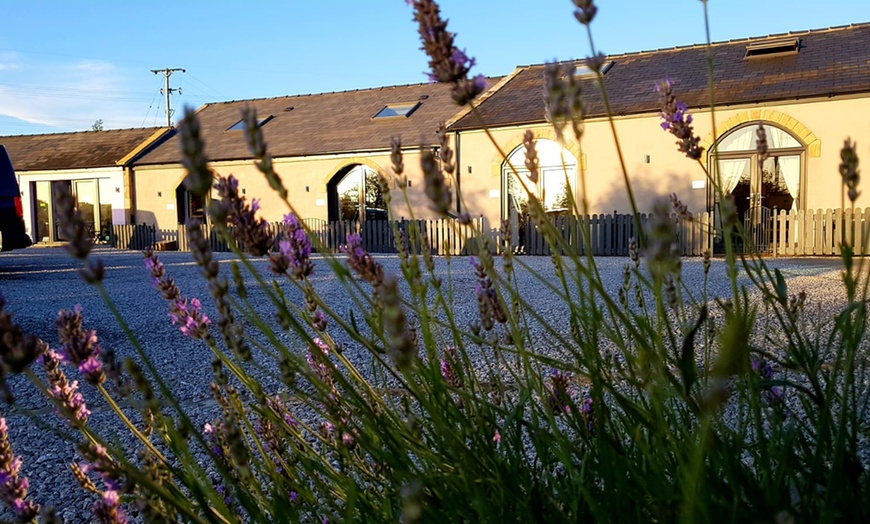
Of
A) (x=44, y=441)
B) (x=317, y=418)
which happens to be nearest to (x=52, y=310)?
(x=44, y=441)

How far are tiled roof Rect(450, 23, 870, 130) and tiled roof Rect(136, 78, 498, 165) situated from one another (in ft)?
7.63

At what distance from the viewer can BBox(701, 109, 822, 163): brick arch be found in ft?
44.9

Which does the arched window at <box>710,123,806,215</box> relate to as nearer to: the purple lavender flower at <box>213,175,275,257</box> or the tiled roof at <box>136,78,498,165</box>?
the tiled roof at <box>136,78,498,165</box>

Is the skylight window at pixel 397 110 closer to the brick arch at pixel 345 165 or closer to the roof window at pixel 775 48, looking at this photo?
the brick arch at pixel 345 165

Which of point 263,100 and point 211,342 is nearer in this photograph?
point 211,342

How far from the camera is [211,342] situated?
3.80 ft

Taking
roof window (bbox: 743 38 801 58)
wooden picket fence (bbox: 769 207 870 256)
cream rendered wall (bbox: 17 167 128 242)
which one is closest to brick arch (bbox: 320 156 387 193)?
cream rendered wall (bbox: 17 167 128 242)

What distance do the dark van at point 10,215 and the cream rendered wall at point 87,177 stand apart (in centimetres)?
1374

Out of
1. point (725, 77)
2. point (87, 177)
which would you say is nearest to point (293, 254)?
point (725, 77)

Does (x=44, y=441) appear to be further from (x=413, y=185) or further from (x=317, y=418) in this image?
(x=413, y=185)

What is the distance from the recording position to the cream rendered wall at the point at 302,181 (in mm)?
18328

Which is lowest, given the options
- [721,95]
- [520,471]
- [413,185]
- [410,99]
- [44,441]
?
[44,441]

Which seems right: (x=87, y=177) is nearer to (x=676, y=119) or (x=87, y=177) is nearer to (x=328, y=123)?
(x=328, y=123)

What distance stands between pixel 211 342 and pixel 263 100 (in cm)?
2412
